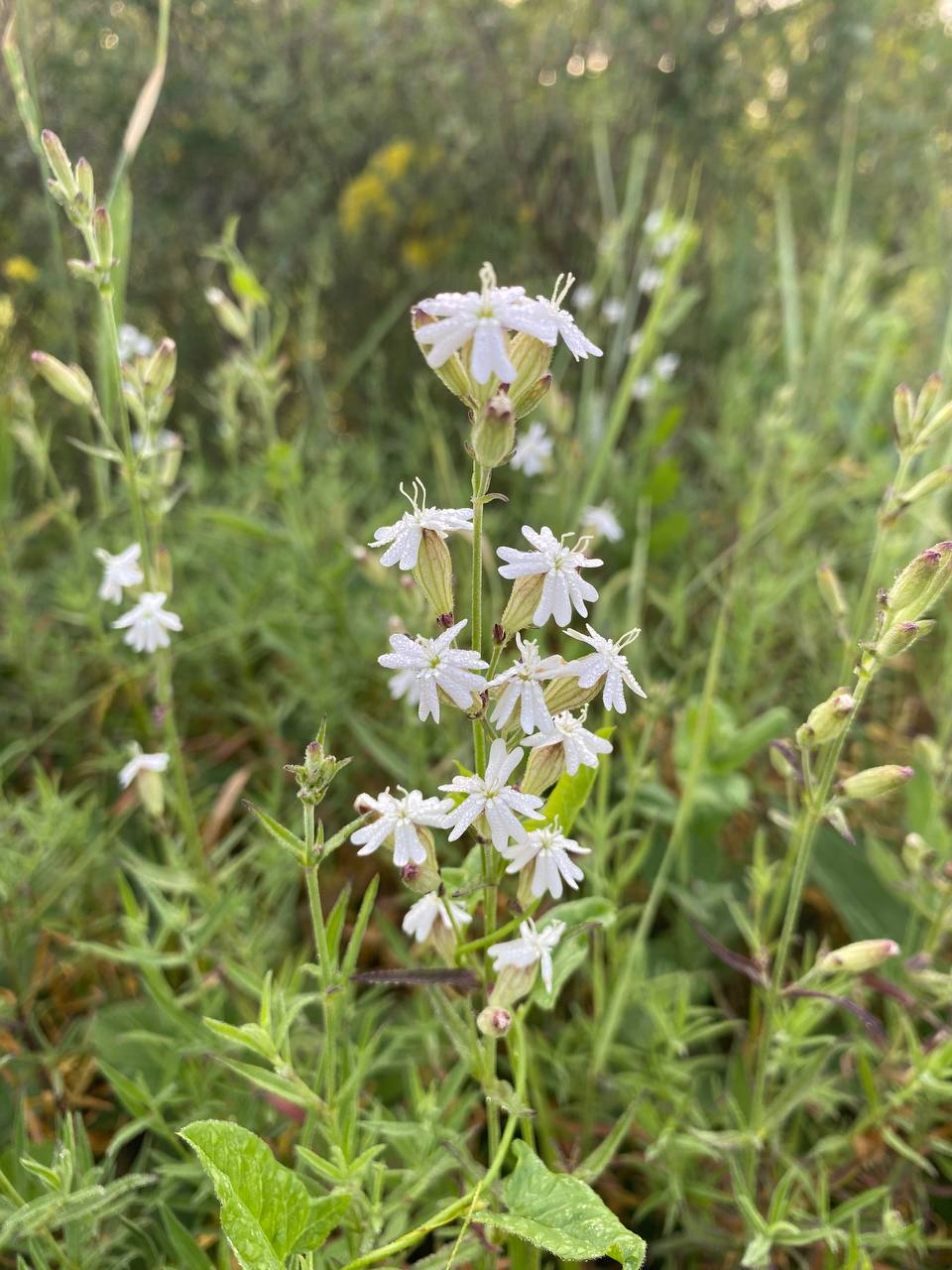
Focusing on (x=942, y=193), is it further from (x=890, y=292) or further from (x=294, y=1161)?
(x=294, y=1161)

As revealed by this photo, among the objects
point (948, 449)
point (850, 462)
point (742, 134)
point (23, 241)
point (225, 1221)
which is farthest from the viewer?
point (742, 134)

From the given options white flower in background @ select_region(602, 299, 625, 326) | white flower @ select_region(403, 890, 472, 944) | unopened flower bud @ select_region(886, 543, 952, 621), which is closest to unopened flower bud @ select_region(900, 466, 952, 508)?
unopened flower bud @ select_region(886, 543, 952, 621)

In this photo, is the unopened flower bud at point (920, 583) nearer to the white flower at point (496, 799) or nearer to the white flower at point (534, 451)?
the white flower at point (496, 799)

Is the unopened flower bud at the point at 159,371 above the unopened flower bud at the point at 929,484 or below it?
above

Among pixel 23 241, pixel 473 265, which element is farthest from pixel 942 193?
pixel 23 241

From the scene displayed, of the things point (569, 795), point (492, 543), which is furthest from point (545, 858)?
point (492, 543)

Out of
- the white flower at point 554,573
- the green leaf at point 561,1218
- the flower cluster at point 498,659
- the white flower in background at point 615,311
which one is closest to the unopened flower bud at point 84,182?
the flower cluster at point 498,659
